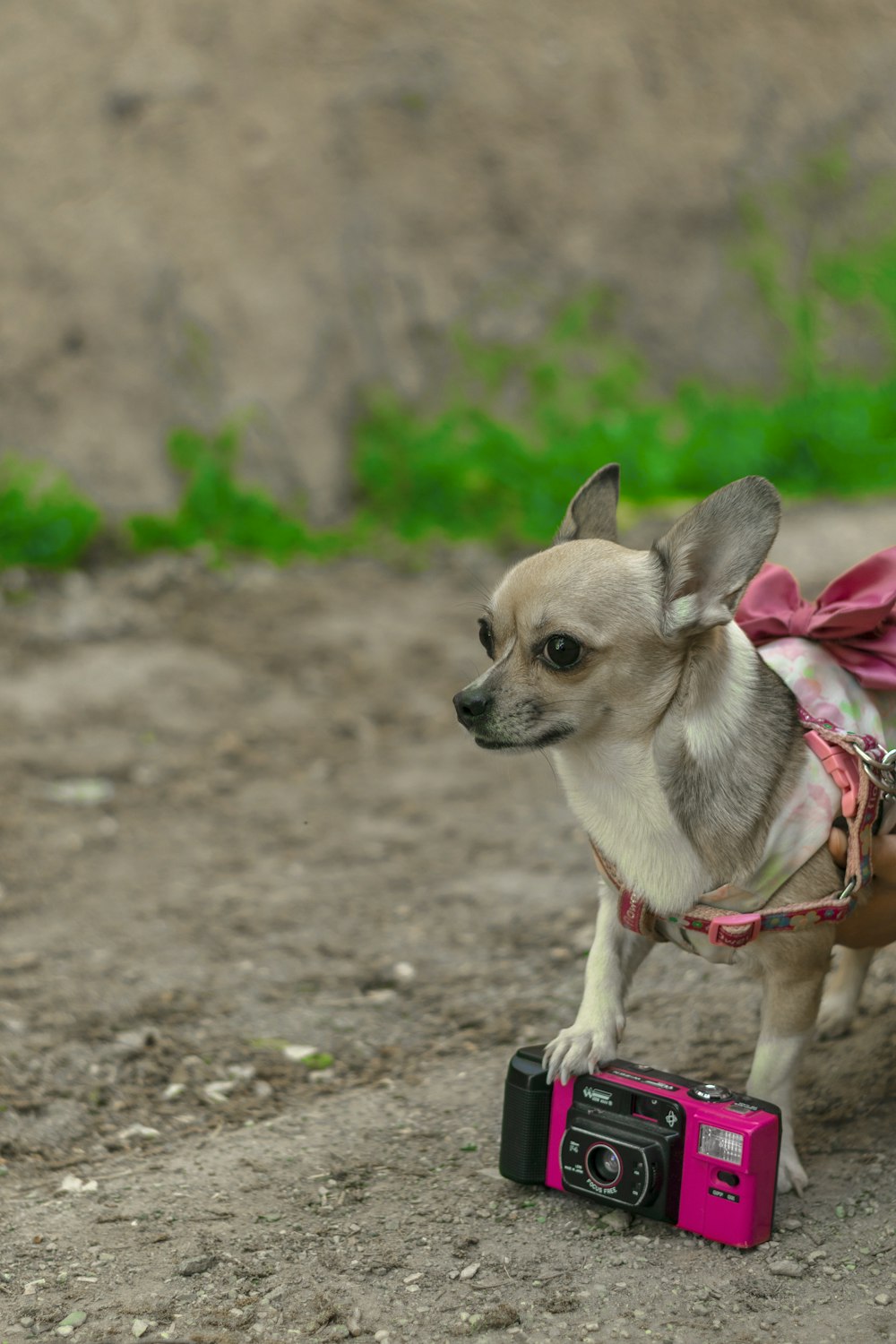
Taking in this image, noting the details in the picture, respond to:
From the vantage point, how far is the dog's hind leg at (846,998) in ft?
11.1

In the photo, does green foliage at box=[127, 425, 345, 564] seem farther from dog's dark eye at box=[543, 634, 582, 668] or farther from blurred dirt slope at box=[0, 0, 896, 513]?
dog's dark eye at box=[543, 634, 582, 668]

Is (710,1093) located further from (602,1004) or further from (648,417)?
(648,417)

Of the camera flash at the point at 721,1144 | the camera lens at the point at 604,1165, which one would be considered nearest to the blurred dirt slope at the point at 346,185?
the camera lens at the point at 604,1165

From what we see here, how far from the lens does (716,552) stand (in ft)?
8.50

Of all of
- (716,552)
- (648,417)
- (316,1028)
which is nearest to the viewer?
(716,552)

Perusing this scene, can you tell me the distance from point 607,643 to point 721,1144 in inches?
36.2

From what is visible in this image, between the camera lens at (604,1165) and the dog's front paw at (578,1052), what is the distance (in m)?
0.14

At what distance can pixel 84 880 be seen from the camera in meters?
4.70

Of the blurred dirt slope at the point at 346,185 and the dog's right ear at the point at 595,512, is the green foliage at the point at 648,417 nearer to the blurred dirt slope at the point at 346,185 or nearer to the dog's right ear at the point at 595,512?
the blurred dirt slope at the point at 346,185

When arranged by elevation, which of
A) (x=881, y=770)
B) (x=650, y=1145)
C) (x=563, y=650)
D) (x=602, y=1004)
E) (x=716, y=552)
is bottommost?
(x=650, y=1145)

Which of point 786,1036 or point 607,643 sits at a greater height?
point 607,643

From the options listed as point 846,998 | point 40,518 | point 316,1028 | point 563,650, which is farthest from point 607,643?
point 40,518

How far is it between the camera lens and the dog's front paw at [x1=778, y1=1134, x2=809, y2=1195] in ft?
1.13

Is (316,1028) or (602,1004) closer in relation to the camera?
(602,1004)
